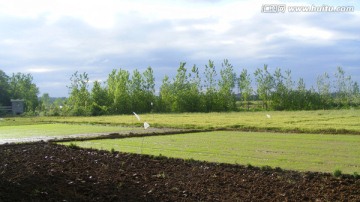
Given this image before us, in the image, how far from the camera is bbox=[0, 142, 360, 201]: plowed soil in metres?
7.61

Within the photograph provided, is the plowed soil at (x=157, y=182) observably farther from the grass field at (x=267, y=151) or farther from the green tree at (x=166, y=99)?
the green tree at (x=166, y=99)

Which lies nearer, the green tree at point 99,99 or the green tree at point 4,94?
the green tree at point 99,99

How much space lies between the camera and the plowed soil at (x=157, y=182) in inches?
300

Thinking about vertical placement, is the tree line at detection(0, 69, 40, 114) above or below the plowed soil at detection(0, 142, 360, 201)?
above

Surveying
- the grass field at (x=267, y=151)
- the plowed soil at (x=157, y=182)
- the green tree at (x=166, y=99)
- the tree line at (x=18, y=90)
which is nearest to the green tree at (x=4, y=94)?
the tree line at (x=18, y=90)

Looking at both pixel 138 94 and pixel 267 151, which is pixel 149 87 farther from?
pixel 267 151

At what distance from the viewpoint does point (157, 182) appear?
929 centimetres

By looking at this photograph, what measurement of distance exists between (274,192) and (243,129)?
15.6 meters

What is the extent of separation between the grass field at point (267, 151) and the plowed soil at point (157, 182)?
1176mm

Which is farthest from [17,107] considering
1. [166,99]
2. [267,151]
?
[267,151]

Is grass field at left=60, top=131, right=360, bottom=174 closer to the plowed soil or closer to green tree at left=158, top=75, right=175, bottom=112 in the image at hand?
the plowed soil

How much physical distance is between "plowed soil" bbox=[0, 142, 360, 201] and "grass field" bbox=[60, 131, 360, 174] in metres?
1.18

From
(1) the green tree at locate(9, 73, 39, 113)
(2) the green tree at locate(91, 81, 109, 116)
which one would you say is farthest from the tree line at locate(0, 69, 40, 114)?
(2) the green tree at locate(91, 81, 109, 116)

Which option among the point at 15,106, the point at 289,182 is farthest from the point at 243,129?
the point at 15,106
